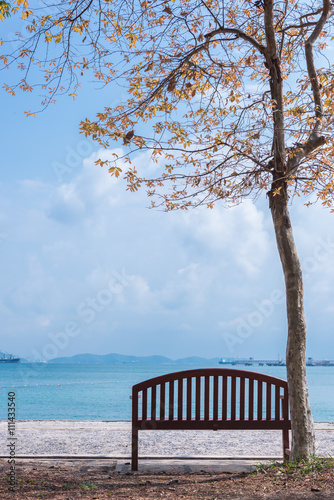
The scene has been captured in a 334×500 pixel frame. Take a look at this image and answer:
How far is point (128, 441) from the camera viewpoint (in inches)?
A: 358

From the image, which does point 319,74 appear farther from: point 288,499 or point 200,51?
point 288,499

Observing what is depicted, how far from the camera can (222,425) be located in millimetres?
6371

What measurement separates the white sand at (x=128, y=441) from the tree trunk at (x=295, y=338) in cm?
136

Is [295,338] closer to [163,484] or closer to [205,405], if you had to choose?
[205,405]

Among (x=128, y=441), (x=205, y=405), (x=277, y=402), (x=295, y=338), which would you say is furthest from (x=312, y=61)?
(x=128, y=441)

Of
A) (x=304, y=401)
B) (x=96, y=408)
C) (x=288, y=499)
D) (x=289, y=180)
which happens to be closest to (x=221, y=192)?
(x=289, y=180)

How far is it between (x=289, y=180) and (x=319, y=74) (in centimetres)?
221

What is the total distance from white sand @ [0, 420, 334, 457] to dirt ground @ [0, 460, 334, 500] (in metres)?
1.29

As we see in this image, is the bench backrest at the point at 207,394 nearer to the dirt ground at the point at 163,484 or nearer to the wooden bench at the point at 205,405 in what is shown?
the wooden bench at the point at 205,405

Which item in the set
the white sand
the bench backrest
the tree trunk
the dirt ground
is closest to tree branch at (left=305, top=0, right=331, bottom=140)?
the tree trunk

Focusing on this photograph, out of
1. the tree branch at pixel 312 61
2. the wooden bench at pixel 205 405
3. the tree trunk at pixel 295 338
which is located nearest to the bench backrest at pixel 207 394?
the wooden bench at pixel 205 405

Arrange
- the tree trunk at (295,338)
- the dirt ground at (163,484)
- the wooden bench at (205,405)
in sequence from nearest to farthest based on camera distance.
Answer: the dirt ground at (163,484) < the tree trunk at (295,338) < the wooden bench at (205,405)

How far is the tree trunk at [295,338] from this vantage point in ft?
20.1

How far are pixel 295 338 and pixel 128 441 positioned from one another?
4.23m
